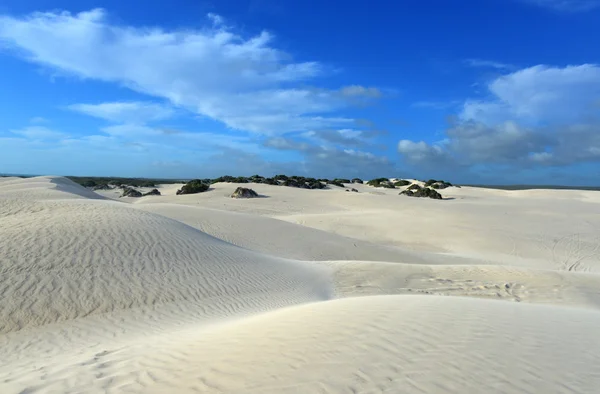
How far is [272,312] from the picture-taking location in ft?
23.8

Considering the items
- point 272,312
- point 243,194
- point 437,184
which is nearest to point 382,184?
point 437,184

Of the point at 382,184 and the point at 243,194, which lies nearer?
the point at 243,194

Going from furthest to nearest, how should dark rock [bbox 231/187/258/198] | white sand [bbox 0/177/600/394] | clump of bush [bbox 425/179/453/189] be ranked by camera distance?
clump of bush [bbox 425/179/453/189] → dark rock [bbox 231/187/258/198] → white sand [bbox 0/177/600/394]

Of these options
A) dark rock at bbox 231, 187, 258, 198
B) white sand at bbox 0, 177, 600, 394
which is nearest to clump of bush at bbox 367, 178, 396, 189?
dark rock at bbox 231, 187, 258, 198

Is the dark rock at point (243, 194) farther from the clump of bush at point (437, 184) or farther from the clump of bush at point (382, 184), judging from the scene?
the clump of bush at point (437, 184)

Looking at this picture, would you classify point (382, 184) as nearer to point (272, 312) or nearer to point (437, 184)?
point (437, 184)

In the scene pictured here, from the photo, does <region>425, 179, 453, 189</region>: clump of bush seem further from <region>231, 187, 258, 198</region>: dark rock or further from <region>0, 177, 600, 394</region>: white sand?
<region>0, 177, 600, 394</region>: white sand

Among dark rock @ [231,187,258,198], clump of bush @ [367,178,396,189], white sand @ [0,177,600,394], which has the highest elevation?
clump of bush @ [367,178,396,189]

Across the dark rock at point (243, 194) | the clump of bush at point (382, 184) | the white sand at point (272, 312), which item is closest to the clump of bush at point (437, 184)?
the clump of bush at point (382, 184)

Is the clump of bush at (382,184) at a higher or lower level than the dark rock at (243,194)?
higher

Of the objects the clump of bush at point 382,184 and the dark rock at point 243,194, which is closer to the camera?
the dark rock at point 243,194

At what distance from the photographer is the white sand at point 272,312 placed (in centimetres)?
373

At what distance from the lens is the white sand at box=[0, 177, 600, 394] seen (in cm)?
373

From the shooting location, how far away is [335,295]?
10555mm
